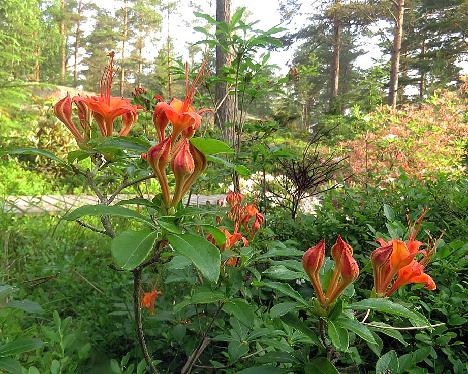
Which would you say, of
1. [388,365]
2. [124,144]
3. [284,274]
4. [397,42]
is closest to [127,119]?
[124,144]

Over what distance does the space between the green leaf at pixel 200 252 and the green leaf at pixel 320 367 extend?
1.16ft

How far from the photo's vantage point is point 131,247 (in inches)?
22.8

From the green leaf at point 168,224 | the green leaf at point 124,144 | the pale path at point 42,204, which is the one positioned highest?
the green leaf at point 124,144

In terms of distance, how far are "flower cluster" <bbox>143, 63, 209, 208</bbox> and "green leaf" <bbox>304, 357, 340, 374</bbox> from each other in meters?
0.42

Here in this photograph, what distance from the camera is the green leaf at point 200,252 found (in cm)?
57

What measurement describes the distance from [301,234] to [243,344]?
120cm

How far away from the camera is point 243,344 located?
3.80ft

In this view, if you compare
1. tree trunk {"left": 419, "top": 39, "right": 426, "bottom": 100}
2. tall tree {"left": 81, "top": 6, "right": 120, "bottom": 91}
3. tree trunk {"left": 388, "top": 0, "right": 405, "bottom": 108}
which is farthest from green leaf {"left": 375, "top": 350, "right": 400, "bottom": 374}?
tall tree {"left": 81, "top": 6, "right": 120, "bottom": 91}

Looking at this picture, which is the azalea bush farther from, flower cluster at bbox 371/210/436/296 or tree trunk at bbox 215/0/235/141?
tree trunk at bbox 215/0/235/141

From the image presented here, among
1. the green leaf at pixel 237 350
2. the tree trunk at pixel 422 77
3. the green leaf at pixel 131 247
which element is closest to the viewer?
the green leaf at pixel 131 247

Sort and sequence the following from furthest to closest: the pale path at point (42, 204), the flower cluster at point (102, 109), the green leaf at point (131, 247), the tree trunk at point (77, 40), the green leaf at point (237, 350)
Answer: the tree trunk at point (77, 40), the pale path at point (42, 204), the green leaf at point (237, 350), the flower cluster at point (102, 109), the green leaf at point (131, 247)

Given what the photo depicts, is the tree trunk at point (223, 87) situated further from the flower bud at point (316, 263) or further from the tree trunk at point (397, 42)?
the tree trunk at point (397, 42)

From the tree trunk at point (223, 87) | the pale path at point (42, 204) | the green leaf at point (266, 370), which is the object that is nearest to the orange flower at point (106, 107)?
the green leaf at point (266, 370)

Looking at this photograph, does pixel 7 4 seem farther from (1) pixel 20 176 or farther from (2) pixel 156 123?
(2) pixel 156 123
